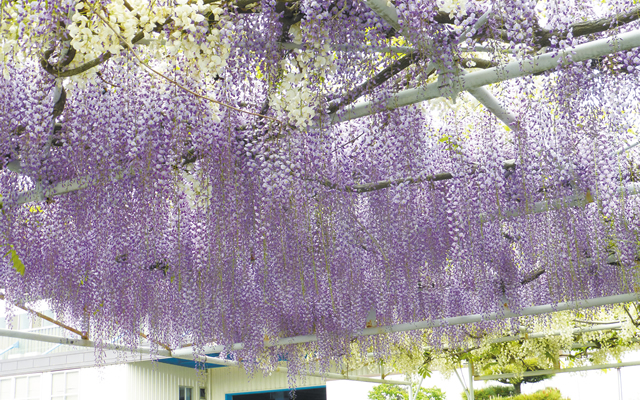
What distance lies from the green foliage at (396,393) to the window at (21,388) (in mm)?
6566

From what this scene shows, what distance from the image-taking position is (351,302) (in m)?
5.73

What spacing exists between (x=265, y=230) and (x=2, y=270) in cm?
280

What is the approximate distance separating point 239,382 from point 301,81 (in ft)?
36.8

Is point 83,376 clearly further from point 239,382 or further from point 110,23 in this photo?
point 110,23

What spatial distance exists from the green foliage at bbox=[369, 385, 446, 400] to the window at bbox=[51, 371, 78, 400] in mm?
5800

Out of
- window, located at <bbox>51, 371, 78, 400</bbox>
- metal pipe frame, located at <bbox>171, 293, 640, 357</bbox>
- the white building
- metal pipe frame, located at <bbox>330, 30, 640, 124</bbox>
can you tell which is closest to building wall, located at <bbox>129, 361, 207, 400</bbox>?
the white building

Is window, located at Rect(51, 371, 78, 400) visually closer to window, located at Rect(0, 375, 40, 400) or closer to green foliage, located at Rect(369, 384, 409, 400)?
window, located at Rect(0, 375, 40, 400)

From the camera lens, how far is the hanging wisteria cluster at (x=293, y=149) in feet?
7.76

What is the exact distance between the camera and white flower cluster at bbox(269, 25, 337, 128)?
2.47 m

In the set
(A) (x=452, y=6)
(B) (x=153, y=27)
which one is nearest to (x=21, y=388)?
(B) (x=153, y=27)

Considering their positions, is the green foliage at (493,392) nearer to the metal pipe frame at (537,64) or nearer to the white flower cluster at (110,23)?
the metal pipe frame at (537,64)

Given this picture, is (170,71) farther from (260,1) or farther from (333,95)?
(333,95)

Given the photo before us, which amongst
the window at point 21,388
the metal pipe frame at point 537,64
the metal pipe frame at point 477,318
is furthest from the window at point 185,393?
the metal pipe frame at point 537,64

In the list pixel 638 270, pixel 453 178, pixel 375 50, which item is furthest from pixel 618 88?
pixel 638 270
